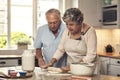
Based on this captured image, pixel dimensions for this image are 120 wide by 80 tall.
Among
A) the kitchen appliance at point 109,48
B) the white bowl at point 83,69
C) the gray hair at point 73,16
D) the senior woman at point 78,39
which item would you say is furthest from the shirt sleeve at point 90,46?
the kitchen appliance at point 109,48

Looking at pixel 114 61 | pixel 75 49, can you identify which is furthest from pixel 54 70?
pixel 114 61

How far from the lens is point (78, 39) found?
7.79ft

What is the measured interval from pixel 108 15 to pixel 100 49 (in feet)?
2.94

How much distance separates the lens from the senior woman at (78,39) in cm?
227

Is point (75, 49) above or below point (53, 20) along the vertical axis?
below

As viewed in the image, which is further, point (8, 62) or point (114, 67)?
point (8, 62)

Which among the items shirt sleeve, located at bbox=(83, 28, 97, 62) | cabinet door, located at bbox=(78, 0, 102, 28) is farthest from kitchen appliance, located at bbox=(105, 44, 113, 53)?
shirt sleeve, located at bbox=(83, 28, 97, 62)

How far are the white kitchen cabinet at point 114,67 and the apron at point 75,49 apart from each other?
176cm

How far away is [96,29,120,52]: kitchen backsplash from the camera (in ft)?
16.3

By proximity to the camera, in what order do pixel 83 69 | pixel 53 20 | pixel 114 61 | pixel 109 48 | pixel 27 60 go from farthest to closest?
1. pixel 109 48
2. pixel 114 61
3. pixel 53 20
4. pixel 27 60
5. pixel 83 69

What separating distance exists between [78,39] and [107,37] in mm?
2939

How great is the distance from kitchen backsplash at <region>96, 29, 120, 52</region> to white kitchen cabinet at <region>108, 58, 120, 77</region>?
914 millimetres

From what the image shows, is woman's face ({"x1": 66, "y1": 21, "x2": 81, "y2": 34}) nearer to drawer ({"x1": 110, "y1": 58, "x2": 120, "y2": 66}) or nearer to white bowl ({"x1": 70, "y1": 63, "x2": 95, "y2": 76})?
white bowl ({"x1": 70, "y1": 63, "x2": 95, "y2": 76})

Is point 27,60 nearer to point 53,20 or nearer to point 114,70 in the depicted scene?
point 53,20
